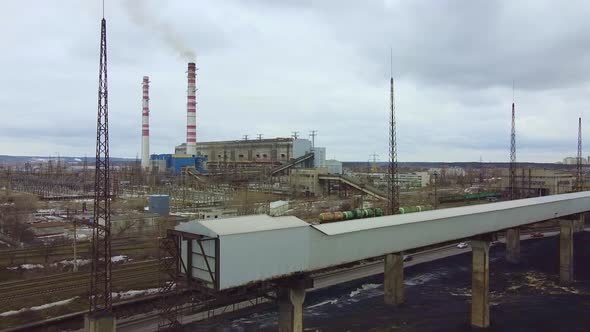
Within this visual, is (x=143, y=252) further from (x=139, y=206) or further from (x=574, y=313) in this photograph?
(x=574, y=313)

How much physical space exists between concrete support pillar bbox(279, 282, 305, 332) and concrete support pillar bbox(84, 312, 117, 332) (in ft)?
25.7

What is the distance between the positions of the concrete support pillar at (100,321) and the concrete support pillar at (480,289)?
21.3 metres

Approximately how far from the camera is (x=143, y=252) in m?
38.2

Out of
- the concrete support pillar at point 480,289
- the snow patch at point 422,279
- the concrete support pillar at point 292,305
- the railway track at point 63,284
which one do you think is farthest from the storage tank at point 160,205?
the concrete support pillar at point 480,289

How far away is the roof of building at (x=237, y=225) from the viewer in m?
15.8

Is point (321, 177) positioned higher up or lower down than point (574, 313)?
higher up

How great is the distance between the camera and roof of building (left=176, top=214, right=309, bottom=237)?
15818 mm

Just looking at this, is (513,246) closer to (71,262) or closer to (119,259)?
(119,259)

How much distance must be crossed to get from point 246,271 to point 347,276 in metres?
21.6

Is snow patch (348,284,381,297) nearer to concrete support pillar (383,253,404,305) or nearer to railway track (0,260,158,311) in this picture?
concrete support pillar (383,253,404,305)

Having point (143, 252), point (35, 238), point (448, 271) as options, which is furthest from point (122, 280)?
point (448, 271)

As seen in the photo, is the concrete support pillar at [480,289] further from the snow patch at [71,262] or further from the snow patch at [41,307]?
the snow patch at [71,262]

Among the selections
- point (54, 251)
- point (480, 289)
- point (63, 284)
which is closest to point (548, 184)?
point (480, 289)

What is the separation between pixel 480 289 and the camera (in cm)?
2736
